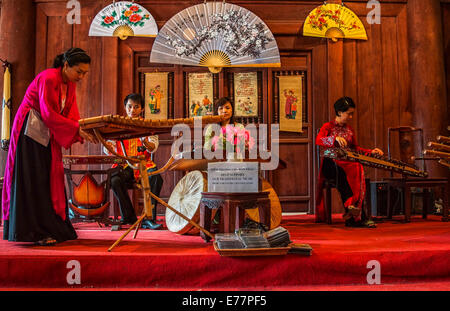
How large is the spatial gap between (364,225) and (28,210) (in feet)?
10.5

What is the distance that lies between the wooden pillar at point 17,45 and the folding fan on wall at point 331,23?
13.0 ft

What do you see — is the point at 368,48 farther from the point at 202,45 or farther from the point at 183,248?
the point at 183,248

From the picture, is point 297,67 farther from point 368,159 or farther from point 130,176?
point 130,176

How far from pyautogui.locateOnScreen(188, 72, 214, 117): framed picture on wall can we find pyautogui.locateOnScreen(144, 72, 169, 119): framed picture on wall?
383 mm

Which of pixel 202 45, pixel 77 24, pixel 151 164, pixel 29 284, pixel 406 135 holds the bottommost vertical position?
pixel 29 284

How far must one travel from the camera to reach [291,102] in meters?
5.92

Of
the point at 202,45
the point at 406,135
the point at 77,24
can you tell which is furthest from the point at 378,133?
the point at 77,24

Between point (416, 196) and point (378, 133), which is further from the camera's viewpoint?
point (378, 133)

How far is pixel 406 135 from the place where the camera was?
5844mm

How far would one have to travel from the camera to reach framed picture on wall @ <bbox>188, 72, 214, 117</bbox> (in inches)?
230

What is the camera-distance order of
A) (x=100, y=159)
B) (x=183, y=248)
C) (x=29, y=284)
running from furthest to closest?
(x=100, y=159) → (x=183, y=248) → (x=29, y=284)

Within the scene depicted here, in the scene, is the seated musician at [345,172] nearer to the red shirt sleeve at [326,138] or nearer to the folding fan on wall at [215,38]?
the red shirt sleeve at [326,138]

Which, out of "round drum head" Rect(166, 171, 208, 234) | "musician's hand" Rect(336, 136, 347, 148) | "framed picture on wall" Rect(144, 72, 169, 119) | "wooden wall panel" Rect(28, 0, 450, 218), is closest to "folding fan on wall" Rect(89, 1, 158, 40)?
"wooden wall panel" Rect(28, 0, 450, 218)

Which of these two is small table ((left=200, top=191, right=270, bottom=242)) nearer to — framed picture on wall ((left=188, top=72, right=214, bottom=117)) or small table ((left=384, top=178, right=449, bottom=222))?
small table ((left=384, top=178, right=449, bottom=222))
